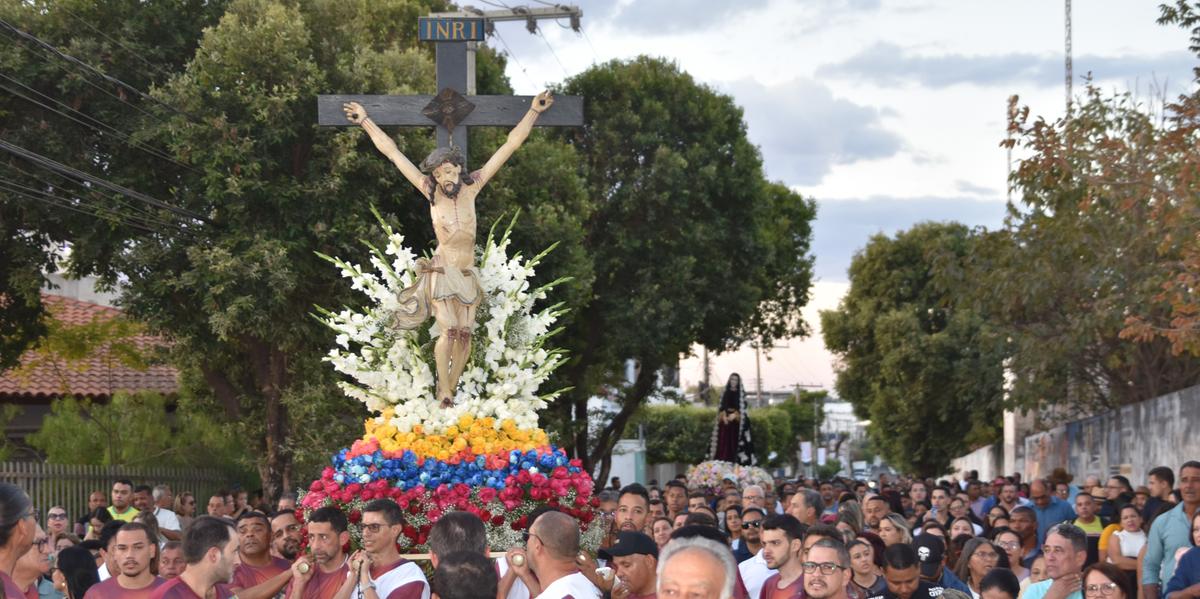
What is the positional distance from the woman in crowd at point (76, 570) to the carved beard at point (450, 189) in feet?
11.5

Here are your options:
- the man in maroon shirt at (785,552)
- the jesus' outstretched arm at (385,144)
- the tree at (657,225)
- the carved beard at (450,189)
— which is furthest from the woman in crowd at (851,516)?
the tree at (657,225)

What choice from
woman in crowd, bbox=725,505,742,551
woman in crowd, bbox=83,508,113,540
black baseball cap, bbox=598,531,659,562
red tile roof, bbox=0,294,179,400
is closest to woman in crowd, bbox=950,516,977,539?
woman in crowd, bbox=725,505,742,551

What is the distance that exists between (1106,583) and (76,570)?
17.8ft

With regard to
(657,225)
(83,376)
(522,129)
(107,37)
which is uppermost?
(107,37)

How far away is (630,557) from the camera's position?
730 cm

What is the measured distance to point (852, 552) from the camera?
8.48m

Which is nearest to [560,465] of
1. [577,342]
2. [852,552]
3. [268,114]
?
[852,552]

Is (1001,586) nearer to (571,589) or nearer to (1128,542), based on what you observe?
(571,589)

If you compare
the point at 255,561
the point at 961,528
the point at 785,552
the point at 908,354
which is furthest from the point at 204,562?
the point at 908,354

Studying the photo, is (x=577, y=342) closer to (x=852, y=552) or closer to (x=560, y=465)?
(x=560, y=465)

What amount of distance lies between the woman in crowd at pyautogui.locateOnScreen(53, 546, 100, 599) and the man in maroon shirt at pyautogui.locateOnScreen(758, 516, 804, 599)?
3699 millimetres

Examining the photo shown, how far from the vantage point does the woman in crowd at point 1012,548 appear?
10.4m

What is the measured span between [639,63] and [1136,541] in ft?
68.9

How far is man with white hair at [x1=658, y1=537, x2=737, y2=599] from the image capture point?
4672mm
